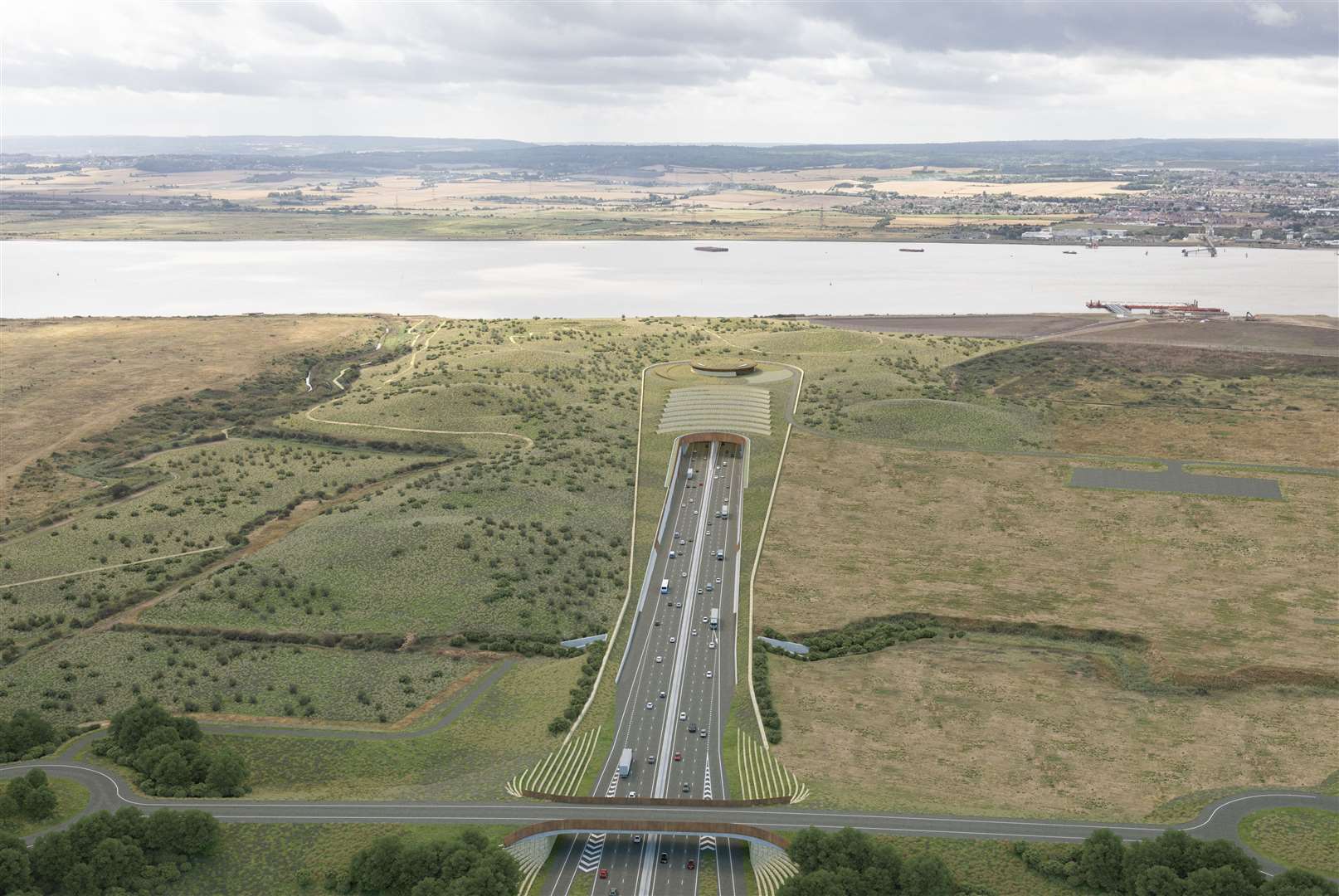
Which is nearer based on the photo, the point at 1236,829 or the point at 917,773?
the point at 1236,829

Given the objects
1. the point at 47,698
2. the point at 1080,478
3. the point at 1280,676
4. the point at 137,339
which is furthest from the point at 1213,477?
the point at 137,339

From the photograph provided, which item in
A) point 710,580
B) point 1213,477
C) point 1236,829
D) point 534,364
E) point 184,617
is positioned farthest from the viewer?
point 534,364

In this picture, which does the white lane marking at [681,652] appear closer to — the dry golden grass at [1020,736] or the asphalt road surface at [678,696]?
the asphalt road surface at [678,696]

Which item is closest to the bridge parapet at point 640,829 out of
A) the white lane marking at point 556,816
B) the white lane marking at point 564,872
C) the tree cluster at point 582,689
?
the white lane marking at point 564,872

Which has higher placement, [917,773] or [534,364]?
[534,364]

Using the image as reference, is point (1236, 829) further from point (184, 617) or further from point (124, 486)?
point (124, 486)

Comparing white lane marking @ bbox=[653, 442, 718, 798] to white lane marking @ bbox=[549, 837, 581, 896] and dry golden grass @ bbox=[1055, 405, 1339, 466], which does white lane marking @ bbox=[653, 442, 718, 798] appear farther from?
dry golden grass @ bbox=[1055, 405, 1339, 466]
